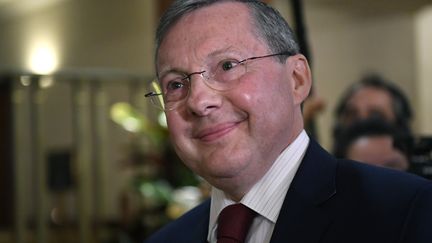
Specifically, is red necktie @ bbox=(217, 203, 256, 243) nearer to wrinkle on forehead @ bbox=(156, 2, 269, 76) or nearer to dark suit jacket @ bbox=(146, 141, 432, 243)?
dark suit jacket @ bbox=(146, 141, 432, 243)

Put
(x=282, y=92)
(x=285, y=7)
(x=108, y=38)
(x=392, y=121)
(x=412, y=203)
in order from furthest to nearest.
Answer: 1. (x=108, y=38)
2. (x=285, y=7)
3. (x=392, y=121)
4. (x=282, y=92)
5. (x=412, y=203)

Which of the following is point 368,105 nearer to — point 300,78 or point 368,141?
point 368,141

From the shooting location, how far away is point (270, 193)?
1.23 meters

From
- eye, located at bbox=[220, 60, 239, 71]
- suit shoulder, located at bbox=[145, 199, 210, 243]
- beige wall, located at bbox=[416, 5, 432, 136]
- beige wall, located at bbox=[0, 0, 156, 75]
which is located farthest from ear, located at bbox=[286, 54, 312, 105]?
beige wall, located at bbox=[0, 0, 156, 75]

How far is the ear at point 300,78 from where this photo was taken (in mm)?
1255

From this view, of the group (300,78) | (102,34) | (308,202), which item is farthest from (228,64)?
(102,34)

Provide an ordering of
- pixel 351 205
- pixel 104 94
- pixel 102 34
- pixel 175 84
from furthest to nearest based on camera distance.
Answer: pixel 102 34, pixel 104 94, pixel 175 84, pixel 351 205

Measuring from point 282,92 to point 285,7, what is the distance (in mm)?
2634

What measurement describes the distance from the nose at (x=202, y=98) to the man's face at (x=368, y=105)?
173 centimetres

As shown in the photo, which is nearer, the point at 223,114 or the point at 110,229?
the point at 223,114

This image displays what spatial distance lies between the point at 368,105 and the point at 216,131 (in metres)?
1.85

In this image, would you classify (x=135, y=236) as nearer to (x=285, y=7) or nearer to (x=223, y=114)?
(x=285, y=7)

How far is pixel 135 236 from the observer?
430 cm

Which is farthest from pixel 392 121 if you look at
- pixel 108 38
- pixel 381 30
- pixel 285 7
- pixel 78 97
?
pixel 108 38
